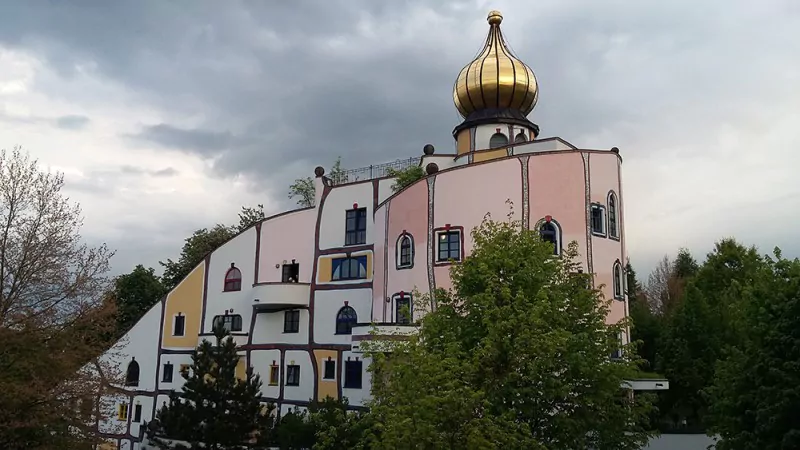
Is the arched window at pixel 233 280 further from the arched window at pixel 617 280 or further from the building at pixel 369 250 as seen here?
the arched window at pixel 617 280

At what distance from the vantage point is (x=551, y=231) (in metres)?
15.2

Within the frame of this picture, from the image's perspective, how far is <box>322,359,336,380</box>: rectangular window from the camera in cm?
1889

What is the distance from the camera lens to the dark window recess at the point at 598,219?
15484mm

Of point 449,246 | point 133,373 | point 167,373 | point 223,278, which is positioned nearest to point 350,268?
point 449,246

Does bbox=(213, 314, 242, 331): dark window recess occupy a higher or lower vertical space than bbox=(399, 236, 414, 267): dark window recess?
lower

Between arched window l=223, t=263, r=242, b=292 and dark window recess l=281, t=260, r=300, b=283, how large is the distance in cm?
181

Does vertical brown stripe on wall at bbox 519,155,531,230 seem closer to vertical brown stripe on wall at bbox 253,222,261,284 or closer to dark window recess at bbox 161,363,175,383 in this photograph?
vertical brown stripe on wall at bbox 253,222,261,284

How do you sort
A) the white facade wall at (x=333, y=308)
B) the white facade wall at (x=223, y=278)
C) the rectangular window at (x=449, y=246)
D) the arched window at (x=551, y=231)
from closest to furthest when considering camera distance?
→ the arched window at (x=551, y=231) < the rectangular window at (x=449, y=246) < the white facade wall at (x=333, y=308) < the white facade wall at (x=223, y=278)

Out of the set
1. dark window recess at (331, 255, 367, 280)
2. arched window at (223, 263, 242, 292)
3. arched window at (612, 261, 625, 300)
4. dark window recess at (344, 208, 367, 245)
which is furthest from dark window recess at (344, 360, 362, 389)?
arched window at (612, 261, 625, 300)

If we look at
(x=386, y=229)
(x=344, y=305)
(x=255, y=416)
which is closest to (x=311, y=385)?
(x=344, y=305)

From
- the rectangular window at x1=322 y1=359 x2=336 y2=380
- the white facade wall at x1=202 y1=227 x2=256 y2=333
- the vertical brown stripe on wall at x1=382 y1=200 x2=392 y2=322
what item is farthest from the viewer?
the white facade wall at x1=202 y1=227 x2=256 y2=333

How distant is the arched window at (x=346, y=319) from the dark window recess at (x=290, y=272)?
2151 mm

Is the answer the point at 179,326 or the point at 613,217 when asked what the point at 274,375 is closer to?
the point at 179,326

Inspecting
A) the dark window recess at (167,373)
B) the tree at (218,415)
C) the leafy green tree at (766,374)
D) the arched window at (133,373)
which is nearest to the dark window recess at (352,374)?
the tree at (218,415)
